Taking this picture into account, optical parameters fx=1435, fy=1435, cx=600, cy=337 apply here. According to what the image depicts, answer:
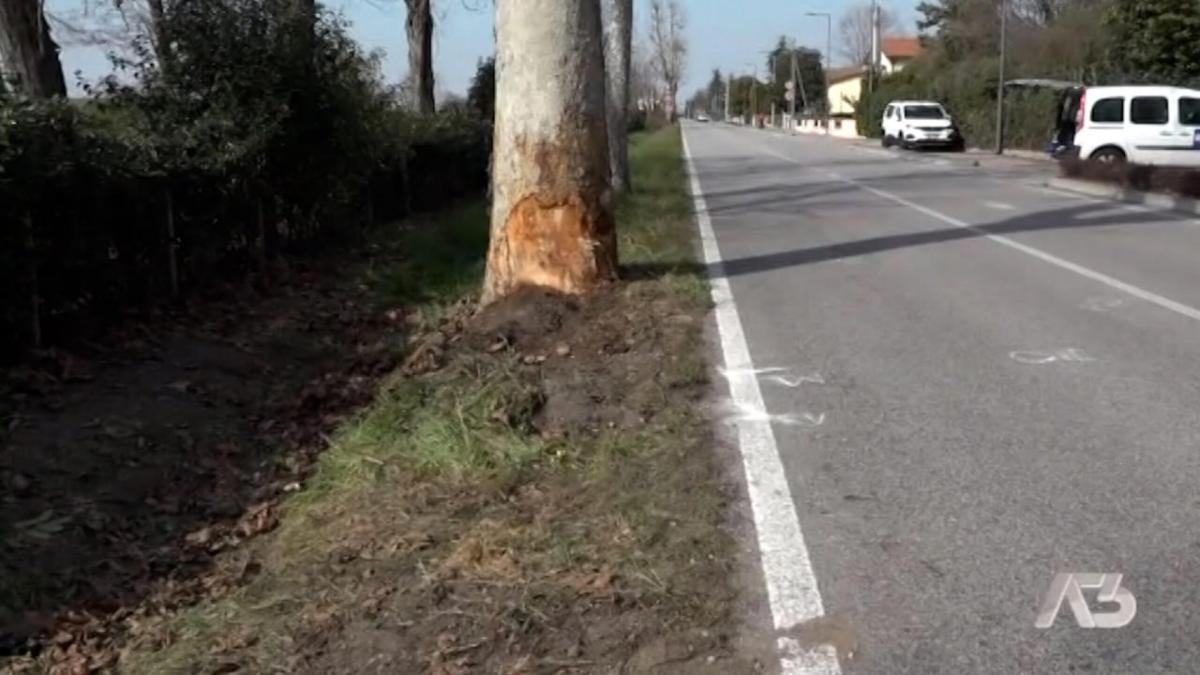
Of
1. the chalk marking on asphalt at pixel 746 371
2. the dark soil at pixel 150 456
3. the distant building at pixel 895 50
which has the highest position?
the distant building at pixel 895 50

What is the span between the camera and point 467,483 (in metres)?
5.89

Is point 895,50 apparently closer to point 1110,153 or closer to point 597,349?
point 1110,153

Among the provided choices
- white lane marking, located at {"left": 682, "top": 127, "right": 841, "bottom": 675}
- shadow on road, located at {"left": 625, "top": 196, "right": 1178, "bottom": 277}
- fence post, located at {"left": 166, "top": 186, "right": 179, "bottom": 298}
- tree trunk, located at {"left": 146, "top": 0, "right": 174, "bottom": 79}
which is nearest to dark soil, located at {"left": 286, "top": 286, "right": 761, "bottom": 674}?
white lane marking, located at {"left": 682, "top": 127, "right": 841, "bottom": 675}

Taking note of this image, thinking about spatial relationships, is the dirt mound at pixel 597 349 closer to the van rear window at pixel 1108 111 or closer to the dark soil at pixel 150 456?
the dark soil at pixel 150 456

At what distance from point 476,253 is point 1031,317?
702 cm

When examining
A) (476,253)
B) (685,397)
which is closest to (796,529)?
(685,397)

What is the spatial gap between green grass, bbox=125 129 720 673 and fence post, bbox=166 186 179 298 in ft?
Result: 10.4

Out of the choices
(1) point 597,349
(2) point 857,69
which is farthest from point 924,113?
(2) point 857,69

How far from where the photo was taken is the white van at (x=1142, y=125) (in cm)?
2805

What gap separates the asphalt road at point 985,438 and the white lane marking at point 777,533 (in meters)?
0.06

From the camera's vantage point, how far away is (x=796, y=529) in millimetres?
5238

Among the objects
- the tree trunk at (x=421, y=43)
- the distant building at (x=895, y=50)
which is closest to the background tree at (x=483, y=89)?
the tree trunk at (x=421, y=43)

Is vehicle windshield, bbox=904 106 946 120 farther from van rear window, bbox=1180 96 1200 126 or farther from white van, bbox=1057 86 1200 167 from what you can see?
van rear window, bbox=1180 96 1200 126

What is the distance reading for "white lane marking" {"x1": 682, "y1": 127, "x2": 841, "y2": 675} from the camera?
4.14 meters
